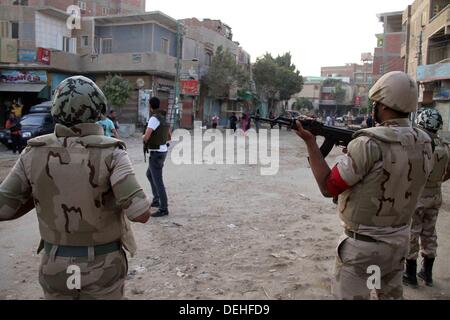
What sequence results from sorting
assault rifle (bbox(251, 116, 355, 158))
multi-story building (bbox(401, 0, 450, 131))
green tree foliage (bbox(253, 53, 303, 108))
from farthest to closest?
green tree foliage (bbox(253, 53, 303, 108))
multi-story building (bbox(401, 0, 450, 131))
assault rifle (bbox(251, 116, 355, 158))

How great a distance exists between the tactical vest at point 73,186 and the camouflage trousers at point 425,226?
9.68 feet

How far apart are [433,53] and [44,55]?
24.4m

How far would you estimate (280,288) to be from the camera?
141 inches

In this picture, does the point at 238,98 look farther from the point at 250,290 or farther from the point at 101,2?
the point at 250,290

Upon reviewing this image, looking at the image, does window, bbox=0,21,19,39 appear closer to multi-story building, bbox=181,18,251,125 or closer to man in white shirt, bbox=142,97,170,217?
multi-story building, bbox=181,18,251,125

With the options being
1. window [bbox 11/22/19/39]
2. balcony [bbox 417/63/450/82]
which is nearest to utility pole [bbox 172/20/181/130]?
window [bbox 11/22/19/39]

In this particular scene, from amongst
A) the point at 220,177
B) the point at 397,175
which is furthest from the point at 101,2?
the point at 397,175

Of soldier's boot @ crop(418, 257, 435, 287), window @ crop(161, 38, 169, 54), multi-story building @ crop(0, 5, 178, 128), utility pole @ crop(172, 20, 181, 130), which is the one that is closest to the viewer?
soldier's boot @ crop(418, 257, 435, 287)

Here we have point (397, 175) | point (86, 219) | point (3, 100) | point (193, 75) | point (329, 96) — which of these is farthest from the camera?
point (329, 96)

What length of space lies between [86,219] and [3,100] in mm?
26829

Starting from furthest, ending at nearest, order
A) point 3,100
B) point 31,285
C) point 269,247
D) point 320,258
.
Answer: point 3,100 → point 269,247 → point 320,258 → point 31,285

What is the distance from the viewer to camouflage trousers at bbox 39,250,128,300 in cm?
195

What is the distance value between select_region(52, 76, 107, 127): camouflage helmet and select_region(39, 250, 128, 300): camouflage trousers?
26.4 inches

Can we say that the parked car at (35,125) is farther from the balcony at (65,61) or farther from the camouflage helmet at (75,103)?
the camouflage helmet at (75,103)
